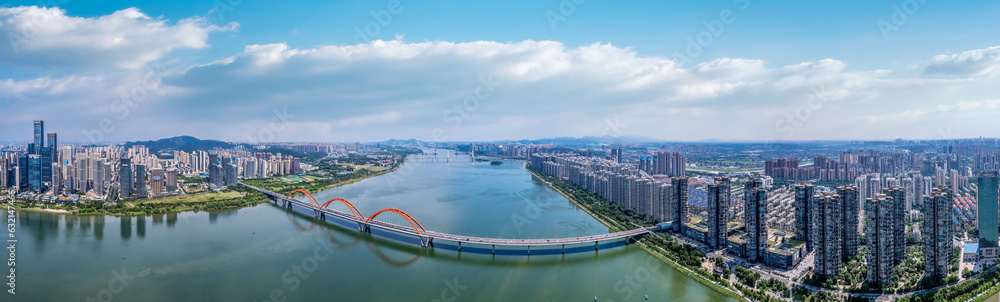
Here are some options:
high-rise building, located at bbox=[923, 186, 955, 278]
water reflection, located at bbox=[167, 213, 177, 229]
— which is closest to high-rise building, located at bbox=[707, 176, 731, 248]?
high-rise building, located at bbox=[923, 186, 955, 278]

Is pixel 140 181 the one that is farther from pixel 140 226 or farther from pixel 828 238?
pixel 828 238

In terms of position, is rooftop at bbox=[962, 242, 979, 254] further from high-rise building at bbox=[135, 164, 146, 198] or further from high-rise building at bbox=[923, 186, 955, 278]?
high-rise building at bbox=[135, 164, 146, 198]

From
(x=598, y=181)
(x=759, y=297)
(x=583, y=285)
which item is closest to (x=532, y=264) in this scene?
(x=583, y=285)

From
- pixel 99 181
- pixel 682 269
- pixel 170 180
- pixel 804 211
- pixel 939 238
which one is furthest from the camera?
pixel 170 180

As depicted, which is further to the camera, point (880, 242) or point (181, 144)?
point (181, 144)

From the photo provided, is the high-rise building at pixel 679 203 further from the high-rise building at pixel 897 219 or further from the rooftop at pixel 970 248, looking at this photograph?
the rooftop at pixel 970 248

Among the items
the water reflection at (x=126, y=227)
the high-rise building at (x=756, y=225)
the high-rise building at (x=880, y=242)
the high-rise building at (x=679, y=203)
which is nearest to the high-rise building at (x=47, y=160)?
the water reflection at (x=126, y=227)

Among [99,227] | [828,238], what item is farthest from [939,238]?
[99,227]
